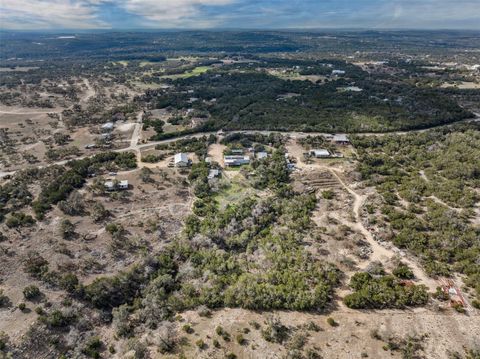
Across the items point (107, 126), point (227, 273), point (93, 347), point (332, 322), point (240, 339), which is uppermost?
point (107, 126)

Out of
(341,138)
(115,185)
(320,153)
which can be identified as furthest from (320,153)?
(115,185)

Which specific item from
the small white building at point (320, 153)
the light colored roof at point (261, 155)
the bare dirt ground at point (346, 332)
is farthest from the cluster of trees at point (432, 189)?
the light colored roof at point (261, 155)

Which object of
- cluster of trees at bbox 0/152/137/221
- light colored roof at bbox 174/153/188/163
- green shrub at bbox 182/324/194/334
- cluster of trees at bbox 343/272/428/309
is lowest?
green shrub at bbox 182/324/194/334

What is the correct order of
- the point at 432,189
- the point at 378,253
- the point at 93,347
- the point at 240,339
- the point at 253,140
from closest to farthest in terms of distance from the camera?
1. the point at 240,339
2. the point at 93,347
3. the point at 378,253
4. the point at 432,189
5. the point at 253,140

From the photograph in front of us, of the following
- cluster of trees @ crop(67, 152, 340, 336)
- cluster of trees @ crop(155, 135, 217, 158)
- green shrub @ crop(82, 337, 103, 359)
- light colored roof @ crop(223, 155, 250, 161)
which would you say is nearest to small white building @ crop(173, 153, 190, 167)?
cluster of trees @ crop(155, 135, 217, 158)

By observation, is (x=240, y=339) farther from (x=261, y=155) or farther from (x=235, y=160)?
(x=261, y=155)

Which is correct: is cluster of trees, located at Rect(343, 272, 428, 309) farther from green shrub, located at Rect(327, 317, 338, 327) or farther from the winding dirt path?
green shrub, located at Rect(327, 317, 338, 327)
